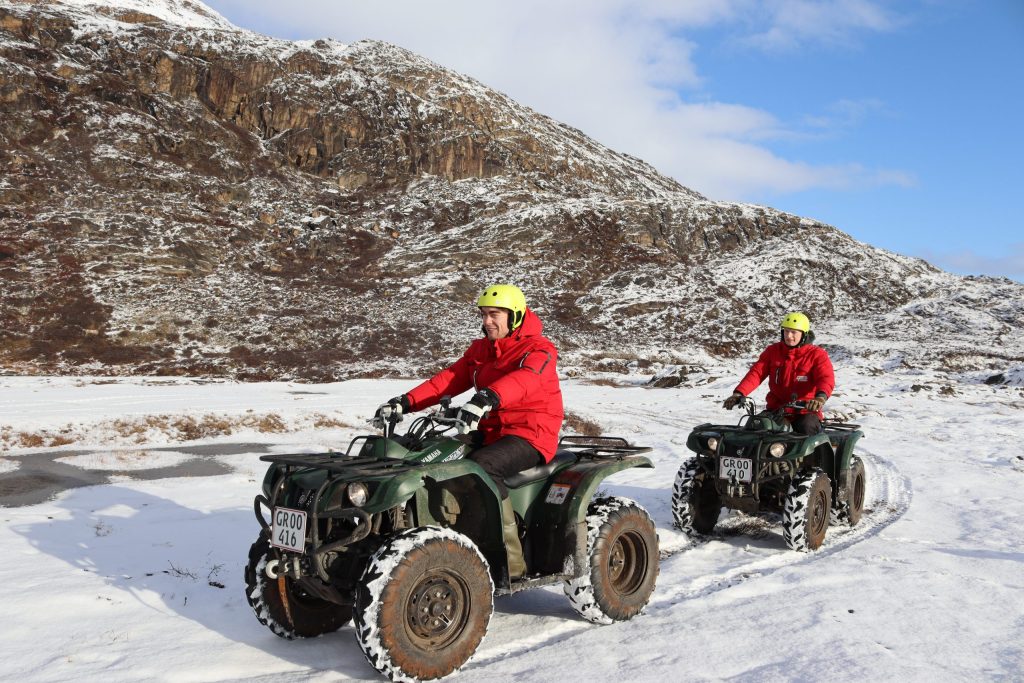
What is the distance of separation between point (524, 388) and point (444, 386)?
1.14 m

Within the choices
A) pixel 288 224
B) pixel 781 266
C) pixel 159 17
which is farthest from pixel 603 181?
pixel 159 17

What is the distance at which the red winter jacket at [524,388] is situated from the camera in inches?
197

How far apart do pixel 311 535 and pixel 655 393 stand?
74.7ft

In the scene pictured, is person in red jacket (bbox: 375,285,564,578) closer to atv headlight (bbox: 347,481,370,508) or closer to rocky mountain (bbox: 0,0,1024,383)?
atv headlight (bbox: 347,481,370,508)

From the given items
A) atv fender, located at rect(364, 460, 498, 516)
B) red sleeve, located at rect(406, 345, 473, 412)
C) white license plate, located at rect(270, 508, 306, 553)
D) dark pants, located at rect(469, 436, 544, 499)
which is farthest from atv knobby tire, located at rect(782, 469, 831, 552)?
white license plate, located at rect(270, 508, 306, 553)

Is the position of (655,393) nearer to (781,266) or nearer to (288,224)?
(781,266)

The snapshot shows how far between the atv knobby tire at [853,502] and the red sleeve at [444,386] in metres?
4.88

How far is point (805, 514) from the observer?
6.87 meters

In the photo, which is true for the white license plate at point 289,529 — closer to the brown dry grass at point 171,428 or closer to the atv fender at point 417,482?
the atv fender at point 417,482

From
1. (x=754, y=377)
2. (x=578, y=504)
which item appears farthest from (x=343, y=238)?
(x=578, y=504)

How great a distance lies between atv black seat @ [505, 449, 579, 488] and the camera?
4.92m

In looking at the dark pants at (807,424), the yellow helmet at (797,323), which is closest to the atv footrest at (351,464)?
the dark pants at (807,424)

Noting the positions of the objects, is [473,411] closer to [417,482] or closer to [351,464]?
[417,482]

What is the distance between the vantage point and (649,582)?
5336mm
